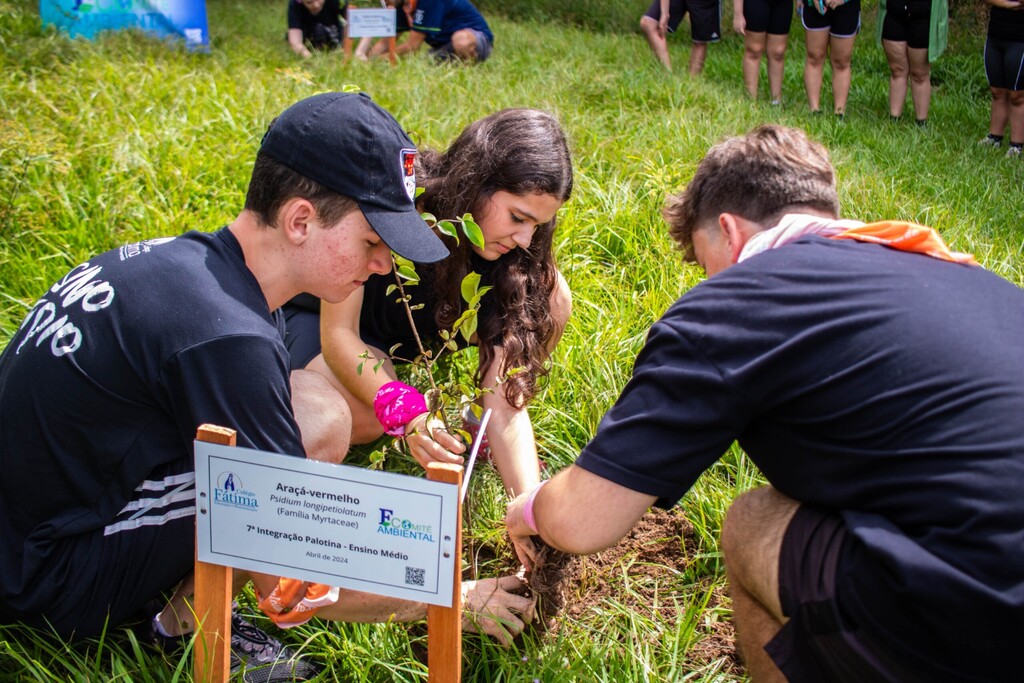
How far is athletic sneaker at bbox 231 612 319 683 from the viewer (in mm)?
1982

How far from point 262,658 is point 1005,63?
19.8 feet

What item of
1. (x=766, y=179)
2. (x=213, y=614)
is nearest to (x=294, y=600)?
(x=213, y=614)

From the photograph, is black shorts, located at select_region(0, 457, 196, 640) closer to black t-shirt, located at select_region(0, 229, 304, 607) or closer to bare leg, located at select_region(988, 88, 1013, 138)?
black t-shirt, located at select_region(0, 229, 304, 607)

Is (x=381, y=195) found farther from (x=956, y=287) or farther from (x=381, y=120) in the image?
(x=956, y=287)

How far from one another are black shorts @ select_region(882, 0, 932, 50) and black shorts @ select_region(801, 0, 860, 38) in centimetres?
31

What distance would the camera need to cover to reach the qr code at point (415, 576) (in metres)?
1.51

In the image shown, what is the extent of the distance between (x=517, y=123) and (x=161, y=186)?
2111mm

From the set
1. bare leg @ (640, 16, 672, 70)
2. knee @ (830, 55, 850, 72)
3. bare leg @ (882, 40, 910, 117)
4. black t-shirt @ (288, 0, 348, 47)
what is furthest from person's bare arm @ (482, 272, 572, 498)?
black t-shirt @ (288, 0, 348, 47)

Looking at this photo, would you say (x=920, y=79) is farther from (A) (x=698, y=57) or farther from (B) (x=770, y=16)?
(A) (x=698, y=57)

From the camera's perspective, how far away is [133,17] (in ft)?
21.3

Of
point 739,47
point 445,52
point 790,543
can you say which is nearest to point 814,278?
point 790,543

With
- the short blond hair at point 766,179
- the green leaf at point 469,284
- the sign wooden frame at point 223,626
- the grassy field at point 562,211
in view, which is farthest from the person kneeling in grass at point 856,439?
the grassy field at point 562,211

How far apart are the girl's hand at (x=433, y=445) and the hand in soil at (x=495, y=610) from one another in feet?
1.07

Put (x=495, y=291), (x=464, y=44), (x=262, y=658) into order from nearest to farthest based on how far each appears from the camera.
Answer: (x=262, y=658) < (x=495, y=291) < (x=464, y=44)
